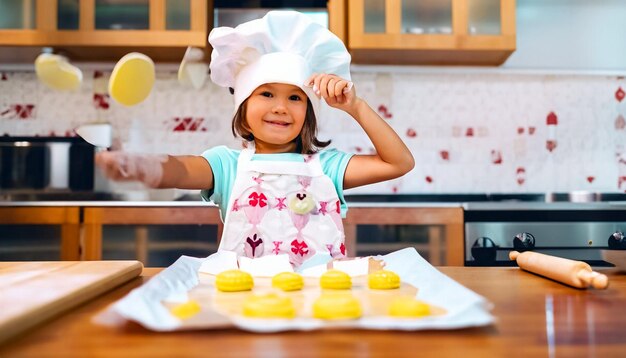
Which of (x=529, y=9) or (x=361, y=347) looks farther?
(x=529, y=9)

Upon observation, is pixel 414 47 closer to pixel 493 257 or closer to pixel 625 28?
pixel 493 257

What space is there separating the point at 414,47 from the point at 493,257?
85 cm

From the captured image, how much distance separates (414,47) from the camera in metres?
2.12

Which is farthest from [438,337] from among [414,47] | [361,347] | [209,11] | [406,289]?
[209,11]

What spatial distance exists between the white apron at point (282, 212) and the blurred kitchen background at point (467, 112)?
1.32 metres

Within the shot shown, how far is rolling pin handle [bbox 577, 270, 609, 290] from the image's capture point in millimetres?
613

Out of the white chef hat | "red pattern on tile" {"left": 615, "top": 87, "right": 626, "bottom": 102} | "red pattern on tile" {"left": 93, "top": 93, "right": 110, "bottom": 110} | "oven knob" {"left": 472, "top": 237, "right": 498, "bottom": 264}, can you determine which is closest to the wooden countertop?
the white chef hat

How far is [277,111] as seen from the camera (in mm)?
1053

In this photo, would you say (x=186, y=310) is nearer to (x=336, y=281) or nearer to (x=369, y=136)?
(x=336, y=281)

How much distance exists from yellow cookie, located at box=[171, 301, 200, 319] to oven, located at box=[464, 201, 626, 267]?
1.58 metres

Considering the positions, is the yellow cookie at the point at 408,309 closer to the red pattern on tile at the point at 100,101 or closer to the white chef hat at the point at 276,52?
the white chef hat at the point at 276,52

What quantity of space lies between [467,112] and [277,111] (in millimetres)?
1596

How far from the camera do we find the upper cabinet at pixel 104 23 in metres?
2.06

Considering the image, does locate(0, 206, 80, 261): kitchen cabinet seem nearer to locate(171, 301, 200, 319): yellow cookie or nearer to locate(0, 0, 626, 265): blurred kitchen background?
locate(0, 0, 626, 265): blurred kitchen background
